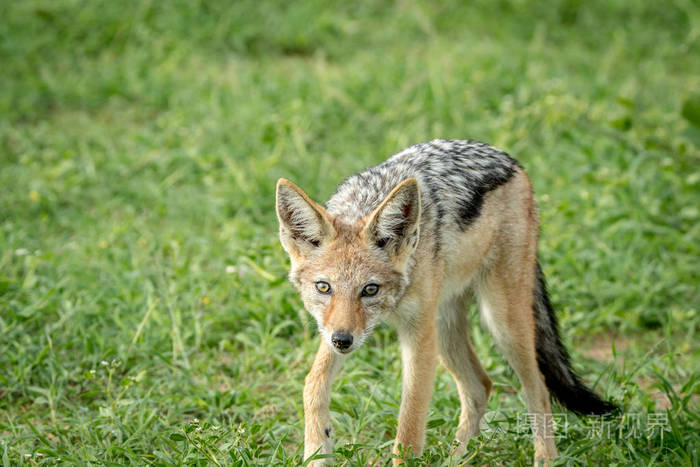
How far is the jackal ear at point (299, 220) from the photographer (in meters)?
3.83

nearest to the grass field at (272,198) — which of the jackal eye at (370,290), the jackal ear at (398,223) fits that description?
the jackal eye at (370,290)

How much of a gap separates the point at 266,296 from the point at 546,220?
262cm

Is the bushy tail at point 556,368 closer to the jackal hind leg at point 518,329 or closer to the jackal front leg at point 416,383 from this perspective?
the jackal hind leg at point 518,329

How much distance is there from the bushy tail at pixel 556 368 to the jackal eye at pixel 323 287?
1.55 metres

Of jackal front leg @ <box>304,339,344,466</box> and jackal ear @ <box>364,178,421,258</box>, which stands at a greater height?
jackal ear @ <box>364,178,421,258</box>

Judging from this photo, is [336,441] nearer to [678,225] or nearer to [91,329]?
[91,329]

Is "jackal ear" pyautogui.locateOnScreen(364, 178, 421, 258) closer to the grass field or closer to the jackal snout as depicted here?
the jackal snout

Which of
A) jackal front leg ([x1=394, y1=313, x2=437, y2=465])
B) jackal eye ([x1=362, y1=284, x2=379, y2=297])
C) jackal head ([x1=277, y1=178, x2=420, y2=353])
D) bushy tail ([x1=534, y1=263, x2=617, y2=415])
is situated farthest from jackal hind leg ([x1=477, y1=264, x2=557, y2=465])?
jackal eye ([x1=362, y1=284, x2=379, y2=297])

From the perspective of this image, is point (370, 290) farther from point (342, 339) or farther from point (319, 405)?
point (319, 405)

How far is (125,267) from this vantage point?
238 inches

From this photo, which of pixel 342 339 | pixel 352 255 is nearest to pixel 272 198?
pixel 352 255

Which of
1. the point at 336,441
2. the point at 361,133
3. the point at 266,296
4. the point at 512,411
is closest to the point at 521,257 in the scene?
the point at 512,411

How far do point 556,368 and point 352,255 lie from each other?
1657 millimetres

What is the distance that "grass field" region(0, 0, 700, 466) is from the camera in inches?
181
